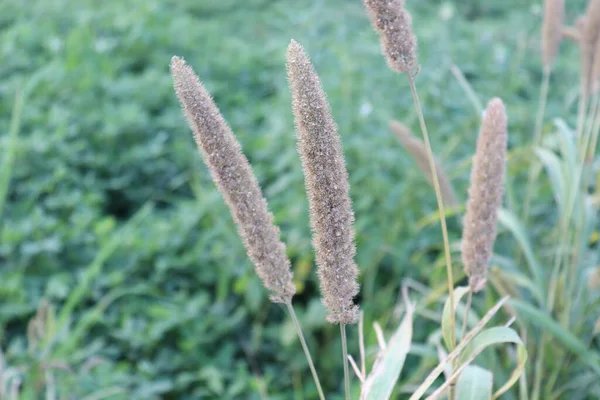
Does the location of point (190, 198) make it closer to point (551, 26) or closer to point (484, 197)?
point (551, 26)

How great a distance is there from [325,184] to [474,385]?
70cm

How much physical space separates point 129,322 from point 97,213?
76cm

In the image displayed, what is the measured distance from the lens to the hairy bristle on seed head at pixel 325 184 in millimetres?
982

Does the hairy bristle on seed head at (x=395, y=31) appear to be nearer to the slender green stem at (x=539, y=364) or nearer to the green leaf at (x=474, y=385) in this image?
the green leaf at (x=474, y=385)

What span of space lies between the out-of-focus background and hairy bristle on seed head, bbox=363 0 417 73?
1225mm

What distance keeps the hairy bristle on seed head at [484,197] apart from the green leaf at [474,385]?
244mm

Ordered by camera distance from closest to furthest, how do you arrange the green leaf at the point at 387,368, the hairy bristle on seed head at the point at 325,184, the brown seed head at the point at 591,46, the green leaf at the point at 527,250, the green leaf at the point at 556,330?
1. the hairy bristle on seed head at the point at 325,184
2. the green leaf at the point at 387,368
3. the green leaf at the point at 556,330
4. the brown seed head at the point at 591,46
5. the green leaf at the point at 527,250

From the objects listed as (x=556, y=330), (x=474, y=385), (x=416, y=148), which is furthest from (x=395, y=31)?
(x=556, y=330)

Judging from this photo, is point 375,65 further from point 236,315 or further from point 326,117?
point 326,117

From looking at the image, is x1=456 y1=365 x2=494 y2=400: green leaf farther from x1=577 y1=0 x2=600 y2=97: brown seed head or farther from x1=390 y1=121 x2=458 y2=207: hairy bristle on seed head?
x1=577 y1=0 x2=600 y2=97: brown seed head

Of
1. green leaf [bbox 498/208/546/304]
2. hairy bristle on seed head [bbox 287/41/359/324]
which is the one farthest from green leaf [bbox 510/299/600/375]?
hairy bristle on seed head [bbox 287/41/359/324]

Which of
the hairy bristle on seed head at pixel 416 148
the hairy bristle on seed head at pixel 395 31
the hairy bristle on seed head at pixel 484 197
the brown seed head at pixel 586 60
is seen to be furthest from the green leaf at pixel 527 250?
the hairy bristle on seed head at pixel 395 31

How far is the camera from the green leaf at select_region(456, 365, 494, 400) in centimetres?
146

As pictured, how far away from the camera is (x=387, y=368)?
4.58 feet
